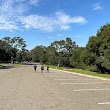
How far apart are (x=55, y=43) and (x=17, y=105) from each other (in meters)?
94.9

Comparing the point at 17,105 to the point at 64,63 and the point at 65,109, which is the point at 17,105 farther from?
the point at 64,63

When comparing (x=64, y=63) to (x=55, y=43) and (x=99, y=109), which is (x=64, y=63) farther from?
(x=99, y=109)

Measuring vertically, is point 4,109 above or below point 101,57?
below

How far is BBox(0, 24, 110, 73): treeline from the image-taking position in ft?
157

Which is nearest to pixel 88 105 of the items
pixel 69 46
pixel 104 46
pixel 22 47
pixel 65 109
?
pixel 65 109

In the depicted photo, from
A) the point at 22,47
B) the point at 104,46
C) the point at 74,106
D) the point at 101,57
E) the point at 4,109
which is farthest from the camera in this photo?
the point at 22,47

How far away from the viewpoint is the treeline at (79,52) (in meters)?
47.9

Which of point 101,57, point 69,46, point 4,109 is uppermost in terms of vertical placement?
point 69,46

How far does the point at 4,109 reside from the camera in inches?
363

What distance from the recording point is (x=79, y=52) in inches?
3366

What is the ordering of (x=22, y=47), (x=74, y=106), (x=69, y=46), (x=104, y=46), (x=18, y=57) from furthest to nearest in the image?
(x=18, y=57) < (x=22, y=47) < (x=69, y=46) < (x=104, y=46) < (x=74, y=106)

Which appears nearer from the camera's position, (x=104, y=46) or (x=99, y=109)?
(x=99, y=109)

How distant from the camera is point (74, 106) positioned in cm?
989

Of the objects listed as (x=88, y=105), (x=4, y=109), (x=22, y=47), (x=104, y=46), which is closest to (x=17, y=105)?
(x=4, y=109)
